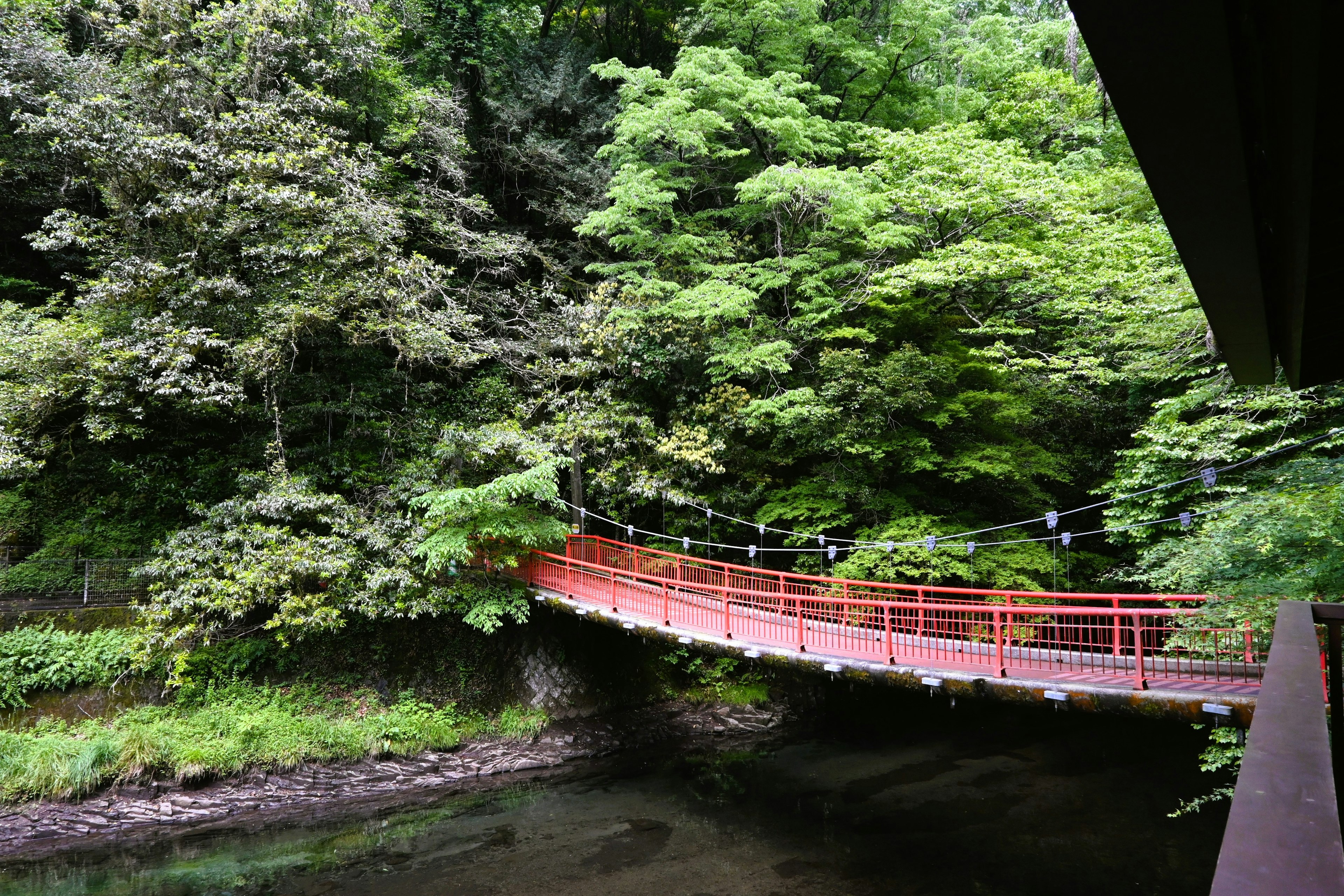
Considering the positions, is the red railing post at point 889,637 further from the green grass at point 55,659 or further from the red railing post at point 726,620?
the green grass at point 55,659

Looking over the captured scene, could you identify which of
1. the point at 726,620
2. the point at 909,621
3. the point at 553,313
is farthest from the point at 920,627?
the point at 553,313

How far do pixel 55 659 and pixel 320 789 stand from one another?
413 centimetres

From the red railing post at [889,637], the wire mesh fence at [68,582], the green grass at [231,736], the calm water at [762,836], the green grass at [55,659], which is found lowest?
the calm water at [762,836]

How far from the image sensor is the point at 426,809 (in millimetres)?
9547

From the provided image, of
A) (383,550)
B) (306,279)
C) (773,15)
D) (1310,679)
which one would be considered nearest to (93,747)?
(383,550)

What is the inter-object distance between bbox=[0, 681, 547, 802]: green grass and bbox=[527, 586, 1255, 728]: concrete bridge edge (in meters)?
4.05

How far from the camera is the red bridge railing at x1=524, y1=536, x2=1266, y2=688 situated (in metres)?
6.89

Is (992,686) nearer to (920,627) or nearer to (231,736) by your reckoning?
(920,627)

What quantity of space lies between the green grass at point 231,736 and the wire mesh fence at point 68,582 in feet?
6.16

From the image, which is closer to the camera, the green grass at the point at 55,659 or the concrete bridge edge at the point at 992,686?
the concrete bridge edge at the point at 992,686

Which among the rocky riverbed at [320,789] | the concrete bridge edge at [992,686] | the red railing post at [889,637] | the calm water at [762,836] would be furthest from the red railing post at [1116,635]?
the rocky riverbed at [320,789]

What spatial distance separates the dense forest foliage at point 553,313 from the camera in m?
10.0

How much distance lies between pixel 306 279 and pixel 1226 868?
1252 cm

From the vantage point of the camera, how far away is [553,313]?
14.5 meters
